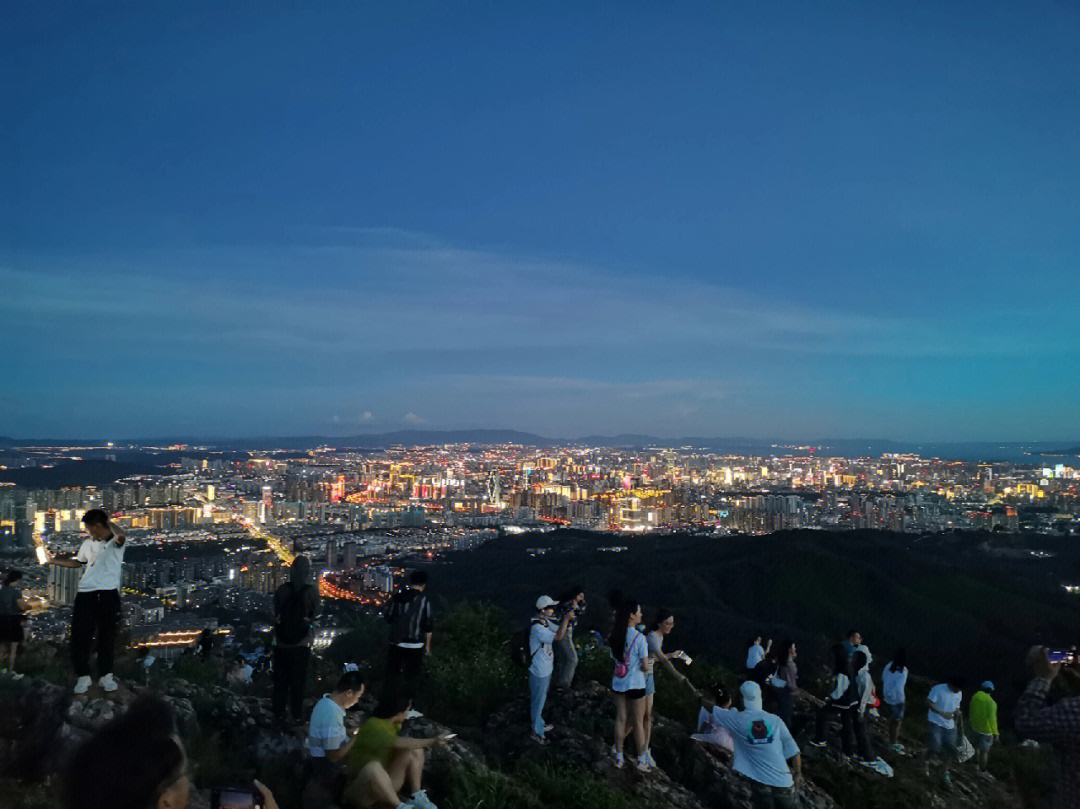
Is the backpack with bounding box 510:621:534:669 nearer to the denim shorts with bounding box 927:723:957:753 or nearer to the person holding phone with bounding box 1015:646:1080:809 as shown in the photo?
the person holding phone with bounding box 1015:646:1080:809

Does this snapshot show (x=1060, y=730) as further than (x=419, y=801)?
No

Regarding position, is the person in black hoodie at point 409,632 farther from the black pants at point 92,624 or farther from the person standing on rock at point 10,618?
the person standing on rock at point 10,618

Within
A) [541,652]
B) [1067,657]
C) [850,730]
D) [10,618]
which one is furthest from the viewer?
[850,730]

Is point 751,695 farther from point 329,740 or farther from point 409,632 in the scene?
point 409,632

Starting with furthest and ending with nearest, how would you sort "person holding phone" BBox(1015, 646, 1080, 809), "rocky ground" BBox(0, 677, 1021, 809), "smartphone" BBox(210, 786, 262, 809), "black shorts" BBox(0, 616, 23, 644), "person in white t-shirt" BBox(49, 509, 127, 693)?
"black shorts" BBox(0, 616, 23, 644)
"person in white t-shirt" BBox(49, 509, 127, 693)
"rocky ground" BBox(0, 677, 1021, 809)
"person holding phone" BBox(1015, 646, 1080, 809)
"smartphone" BBox(210, 786, 262, 809)

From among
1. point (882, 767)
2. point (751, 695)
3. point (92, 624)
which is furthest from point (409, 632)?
point (882, 767)

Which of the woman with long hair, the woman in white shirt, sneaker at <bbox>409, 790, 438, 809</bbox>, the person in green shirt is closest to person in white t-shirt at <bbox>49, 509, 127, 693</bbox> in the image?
sneaker at <bbox>409, 790, 438, 809</bbox>

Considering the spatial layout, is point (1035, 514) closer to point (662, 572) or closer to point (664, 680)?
point (662, 572)
